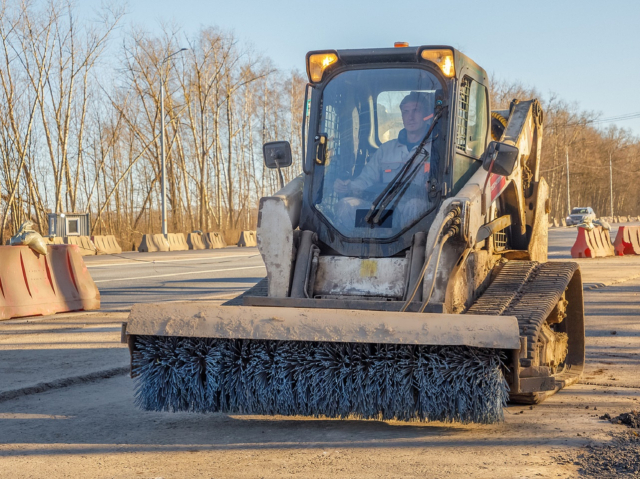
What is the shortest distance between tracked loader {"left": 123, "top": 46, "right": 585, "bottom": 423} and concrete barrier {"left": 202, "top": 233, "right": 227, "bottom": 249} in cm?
2926

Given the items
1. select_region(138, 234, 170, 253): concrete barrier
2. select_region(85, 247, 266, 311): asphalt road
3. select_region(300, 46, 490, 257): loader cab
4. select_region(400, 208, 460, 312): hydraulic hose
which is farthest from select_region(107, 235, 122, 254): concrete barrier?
select_region(400, 208, 460, 312): hydraulic hose

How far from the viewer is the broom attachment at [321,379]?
13.9 feet

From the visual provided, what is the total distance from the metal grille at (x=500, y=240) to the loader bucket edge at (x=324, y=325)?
7.09ft

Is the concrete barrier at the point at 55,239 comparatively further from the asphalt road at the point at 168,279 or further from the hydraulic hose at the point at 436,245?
the hydraulic hose at the point at 436,245

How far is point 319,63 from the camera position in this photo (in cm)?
591

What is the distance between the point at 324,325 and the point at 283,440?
764 millimetres

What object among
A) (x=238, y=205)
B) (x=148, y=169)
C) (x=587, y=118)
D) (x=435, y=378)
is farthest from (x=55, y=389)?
(x=587, y=118)

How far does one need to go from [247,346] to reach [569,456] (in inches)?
73.9

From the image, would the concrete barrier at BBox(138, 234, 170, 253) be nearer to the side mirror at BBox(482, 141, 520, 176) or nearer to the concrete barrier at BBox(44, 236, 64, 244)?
the concrete barrier at BBox(44, 236, 64, 244)

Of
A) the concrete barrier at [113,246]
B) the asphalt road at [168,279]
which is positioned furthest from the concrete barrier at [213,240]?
the asphalt road at [168,279]

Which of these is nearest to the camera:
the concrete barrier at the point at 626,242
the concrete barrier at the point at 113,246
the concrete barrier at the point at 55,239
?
the concrete barrier at the point at 626,242

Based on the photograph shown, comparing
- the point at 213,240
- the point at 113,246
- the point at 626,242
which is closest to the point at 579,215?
the point at 213,240

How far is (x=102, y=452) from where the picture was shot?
14.2 ft

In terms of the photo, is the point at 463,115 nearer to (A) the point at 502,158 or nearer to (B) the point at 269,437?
(A) the point at 502,158
